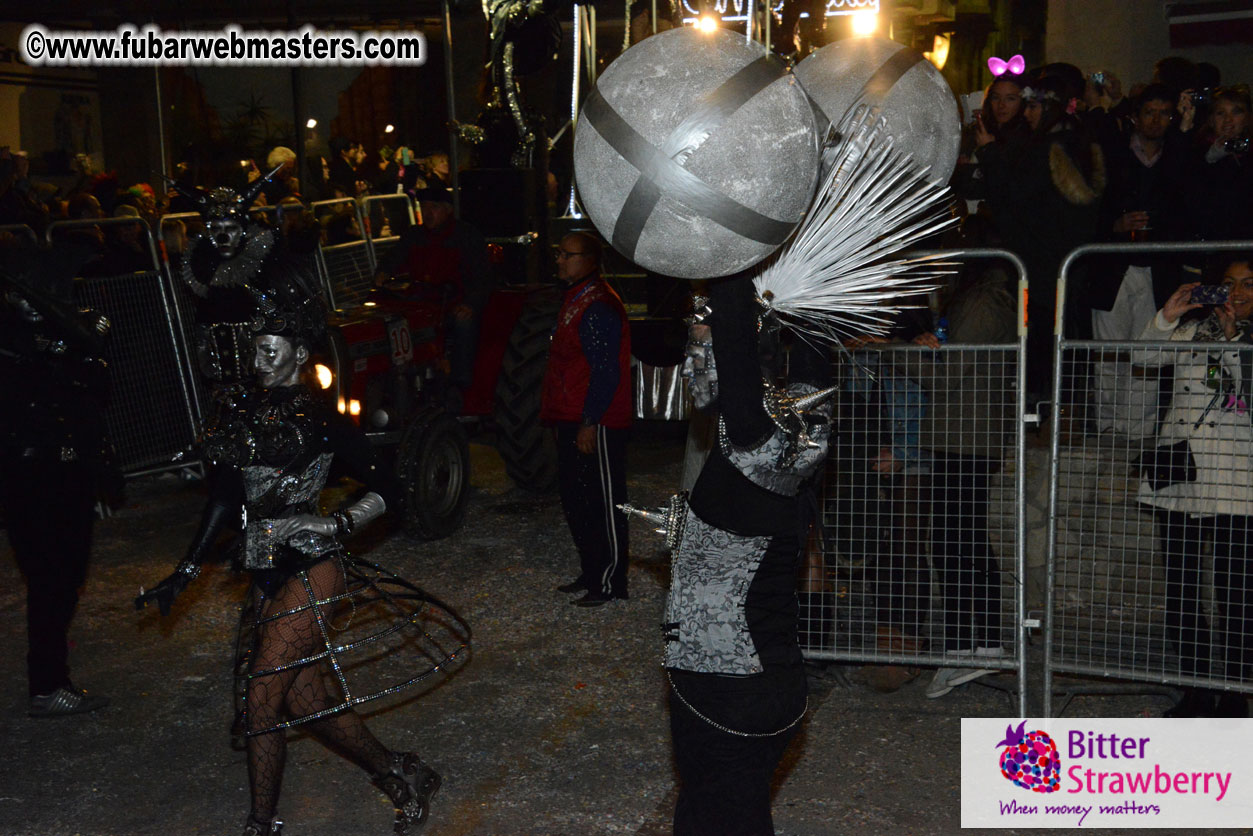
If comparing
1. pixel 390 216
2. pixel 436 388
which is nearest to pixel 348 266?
pixel 390 216

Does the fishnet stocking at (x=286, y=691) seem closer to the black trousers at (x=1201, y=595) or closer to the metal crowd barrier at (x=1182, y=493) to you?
the metal crowd barrier at (x=1182, y=493)

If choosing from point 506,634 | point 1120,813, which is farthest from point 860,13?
point 1120,813

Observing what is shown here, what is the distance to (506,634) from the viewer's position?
6215 mm

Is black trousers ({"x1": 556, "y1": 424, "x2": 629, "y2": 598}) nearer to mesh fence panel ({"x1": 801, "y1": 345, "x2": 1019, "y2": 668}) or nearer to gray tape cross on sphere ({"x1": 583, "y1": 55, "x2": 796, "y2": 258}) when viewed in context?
mesh fence panel ({"x1": 801, "y1": 345, "x2": 1019, "y2": 668})

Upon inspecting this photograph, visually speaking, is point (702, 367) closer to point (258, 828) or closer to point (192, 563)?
point (192, 563)

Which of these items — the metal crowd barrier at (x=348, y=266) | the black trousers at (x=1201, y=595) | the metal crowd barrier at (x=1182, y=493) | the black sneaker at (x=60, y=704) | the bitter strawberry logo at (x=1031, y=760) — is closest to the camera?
the bitter strawberry logo at (x=1031, y=760)

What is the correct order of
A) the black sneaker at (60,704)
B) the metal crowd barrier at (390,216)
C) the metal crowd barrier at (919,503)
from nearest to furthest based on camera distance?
1. the metal crowd barrier at (919,503)
2. the black sneaker at (60,704)
3. the metal crowd barrier at (390,216)

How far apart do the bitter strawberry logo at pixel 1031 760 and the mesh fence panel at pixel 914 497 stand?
436 mm

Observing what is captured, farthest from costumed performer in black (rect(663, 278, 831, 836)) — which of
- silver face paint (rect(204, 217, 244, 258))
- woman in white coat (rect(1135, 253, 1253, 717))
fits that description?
woman in white coat (rect(1135, 253, 1253, 717))

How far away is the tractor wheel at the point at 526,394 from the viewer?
8.03 metres

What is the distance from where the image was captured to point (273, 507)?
3.86 metres

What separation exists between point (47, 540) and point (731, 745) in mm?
3472

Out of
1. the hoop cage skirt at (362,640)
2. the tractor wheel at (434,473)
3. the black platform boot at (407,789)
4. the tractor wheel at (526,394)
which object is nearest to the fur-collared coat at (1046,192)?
the tractor wheel at (526,394)

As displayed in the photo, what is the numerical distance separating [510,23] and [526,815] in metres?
6.07
